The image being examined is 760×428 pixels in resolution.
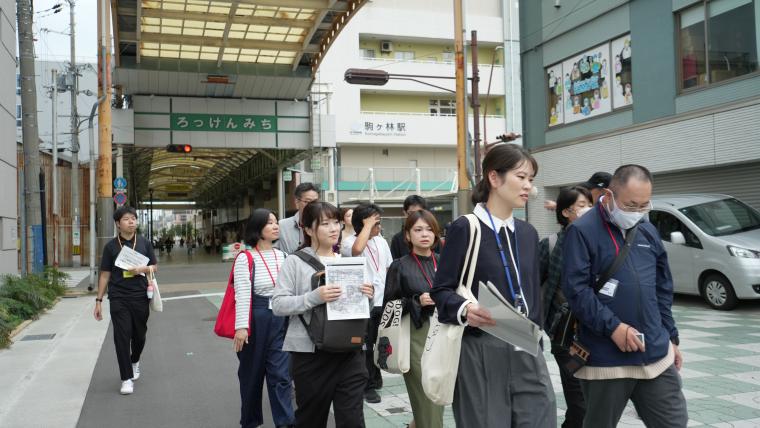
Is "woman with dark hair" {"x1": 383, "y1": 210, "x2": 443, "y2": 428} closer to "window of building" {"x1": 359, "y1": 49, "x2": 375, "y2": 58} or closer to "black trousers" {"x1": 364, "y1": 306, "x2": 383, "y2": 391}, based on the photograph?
"black trousers" {"x1": 364, "y1": 306, "x2": 383, "y2": 391}

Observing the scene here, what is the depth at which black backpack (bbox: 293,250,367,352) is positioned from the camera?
3.68 metres

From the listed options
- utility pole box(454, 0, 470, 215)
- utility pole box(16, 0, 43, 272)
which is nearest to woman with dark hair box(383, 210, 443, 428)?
utility pole box(454, 0, 470, 215)

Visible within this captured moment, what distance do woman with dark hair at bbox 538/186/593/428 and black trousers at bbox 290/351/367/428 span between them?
3.95ft

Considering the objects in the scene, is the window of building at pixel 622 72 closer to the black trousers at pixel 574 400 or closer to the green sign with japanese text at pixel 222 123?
the green sign with japanese text at pixel 222 123

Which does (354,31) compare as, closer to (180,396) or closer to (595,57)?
(595,57)

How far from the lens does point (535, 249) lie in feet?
10.3

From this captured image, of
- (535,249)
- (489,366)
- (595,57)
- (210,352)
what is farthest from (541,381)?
(595,57)

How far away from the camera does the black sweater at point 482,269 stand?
2977 mm

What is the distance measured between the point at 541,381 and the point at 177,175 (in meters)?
42.1

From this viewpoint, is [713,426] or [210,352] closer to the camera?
[713,426]

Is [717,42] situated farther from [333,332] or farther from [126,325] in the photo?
[333,332]

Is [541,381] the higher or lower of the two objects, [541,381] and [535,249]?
the lower

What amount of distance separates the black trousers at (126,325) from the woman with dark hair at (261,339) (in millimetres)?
2097

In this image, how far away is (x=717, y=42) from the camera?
46.8ft
